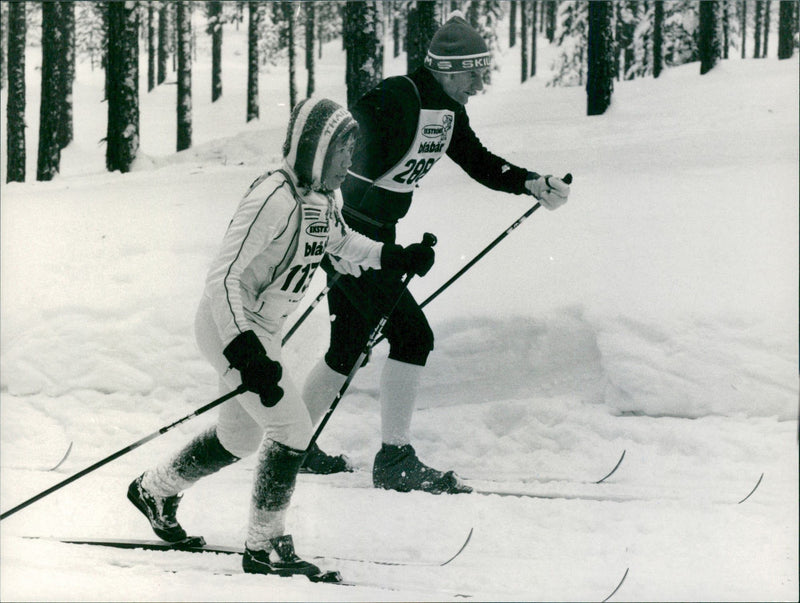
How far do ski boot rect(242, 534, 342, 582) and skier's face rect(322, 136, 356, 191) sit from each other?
1396 millimetres

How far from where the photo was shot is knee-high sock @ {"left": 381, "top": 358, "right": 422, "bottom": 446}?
4902 mm

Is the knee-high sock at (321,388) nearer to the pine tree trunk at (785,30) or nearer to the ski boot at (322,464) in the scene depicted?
the ski boot at (322,464)

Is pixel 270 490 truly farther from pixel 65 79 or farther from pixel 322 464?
pixel 65 79

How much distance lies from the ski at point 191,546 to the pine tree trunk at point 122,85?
31.6ft

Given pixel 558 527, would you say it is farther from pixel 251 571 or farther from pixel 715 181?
pixel 715 181

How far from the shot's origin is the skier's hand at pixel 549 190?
4.83m

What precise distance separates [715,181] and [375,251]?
15.7 ft

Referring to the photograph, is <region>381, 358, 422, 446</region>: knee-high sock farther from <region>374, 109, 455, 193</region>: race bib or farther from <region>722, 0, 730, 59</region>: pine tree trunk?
<region>722, 0, 730, 59</region>: pine tree trunk

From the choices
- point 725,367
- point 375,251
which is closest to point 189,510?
point 375,251

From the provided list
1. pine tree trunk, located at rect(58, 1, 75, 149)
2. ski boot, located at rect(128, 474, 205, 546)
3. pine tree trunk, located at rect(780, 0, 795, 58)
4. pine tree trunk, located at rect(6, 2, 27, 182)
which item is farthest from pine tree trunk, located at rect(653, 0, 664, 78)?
ski boot, located at rect(128, 474, 205, 546)

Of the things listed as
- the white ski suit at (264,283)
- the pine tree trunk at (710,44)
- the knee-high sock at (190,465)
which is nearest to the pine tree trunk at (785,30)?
the pine tree trunk at (710,44)

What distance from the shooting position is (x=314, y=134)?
3547mm

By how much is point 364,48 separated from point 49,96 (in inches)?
339

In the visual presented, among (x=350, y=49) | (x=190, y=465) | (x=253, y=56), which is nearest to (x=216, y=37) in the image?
(x=253, y=56)
